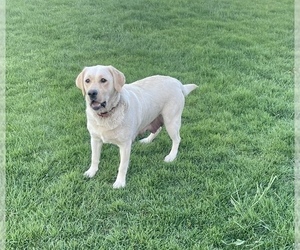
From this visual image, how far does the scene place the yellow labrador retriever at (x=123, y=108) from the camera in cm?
361

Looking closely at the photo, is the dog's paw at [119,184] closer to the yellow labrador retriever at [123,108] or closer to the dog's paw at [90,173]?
the yellow labrador retriever at [123,108]

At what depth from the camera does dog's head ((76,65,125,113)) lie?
3551 millimetres

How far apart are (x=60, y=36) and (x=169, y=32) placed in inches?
85.6

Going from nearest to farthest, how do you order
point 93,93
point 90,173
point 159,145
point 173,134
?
point 93,93
point 90,173
point 173,134
point 159,145

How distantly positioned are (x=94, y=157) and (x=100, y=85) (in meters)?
0.85

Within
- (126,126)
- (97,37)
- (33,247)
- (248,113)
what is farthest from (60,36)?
(33,247)

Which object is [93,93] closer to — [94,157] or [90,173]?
[94,157]

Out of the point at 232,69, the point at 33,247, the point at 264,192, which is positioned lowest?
the point at 33,247

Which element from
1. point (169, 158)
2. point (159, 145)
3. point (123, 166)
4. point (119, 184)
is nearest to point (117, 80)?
point (123, 166)

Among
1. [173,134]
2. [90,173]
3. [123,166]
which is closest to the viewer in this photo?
[123,166]

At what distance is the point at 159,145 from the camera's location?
15.4 feet

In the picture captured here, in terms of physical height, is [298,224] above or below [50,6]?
below

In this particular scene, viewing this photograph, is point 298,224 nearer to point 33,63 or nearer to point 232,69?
point 232,69

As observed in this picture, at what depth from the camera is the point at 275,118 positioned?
5.26 metres
